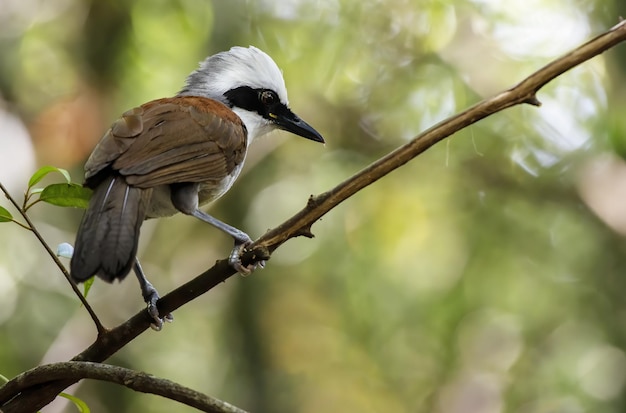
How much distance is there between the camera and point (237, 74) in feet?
11.7

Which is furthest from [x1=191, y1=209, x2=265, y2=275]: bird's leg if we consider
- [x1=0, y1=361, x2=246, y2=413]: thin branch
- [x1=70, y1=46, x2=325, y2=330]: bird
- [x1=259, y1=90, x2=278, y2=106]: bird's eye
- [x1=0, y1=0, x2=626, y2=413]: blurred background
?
[x1=0, y1=0, x2=626, y2=413]: blurred background

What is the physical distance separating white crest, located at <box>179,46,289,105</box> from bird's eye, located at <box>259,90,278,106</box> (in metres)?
0.02

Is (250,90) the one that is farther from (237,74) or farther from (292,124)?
(292,124)

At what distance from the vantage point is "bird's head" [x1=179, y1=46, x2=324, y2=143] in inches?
140

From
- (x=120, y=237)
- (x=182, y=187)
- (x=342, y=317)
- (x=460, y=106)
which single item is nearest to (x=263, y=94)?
(x=182, y=187)

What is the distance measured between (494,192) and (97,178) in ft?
11.9

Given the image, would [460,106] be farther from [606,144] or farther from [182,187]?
[182,187]

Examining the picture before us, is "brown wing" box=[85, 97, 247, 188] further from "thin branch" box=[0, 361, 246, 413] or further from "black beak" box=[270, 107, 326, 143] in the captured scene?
"thin branch" box=[0, 361, 246, 413]

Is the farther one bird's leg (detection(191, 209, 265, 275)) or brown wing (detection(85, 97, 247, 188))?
brown wing (detection(85, 97, 247, 188))

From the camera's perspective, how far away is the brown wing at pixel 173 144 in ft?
8.25

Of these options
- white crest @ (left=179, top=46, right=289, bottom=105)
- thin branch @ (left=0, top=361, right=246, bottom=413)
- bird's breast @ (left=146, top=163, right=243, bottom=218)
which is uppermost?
white crest @ (left=179, top=46, right=289, bottom=105)

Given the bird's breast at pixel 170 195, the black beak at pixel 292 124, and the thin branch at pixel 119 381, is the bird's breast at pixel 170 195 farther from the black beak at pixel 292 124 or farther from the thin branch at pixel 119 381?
the thin branch at pixel 119 381

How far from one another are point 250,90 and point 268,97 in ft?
0.29

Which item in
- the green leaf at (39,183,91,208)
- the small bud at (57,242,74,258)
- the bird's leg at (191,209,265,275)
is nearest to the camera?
the bird's leg at (191,209,265,275)
